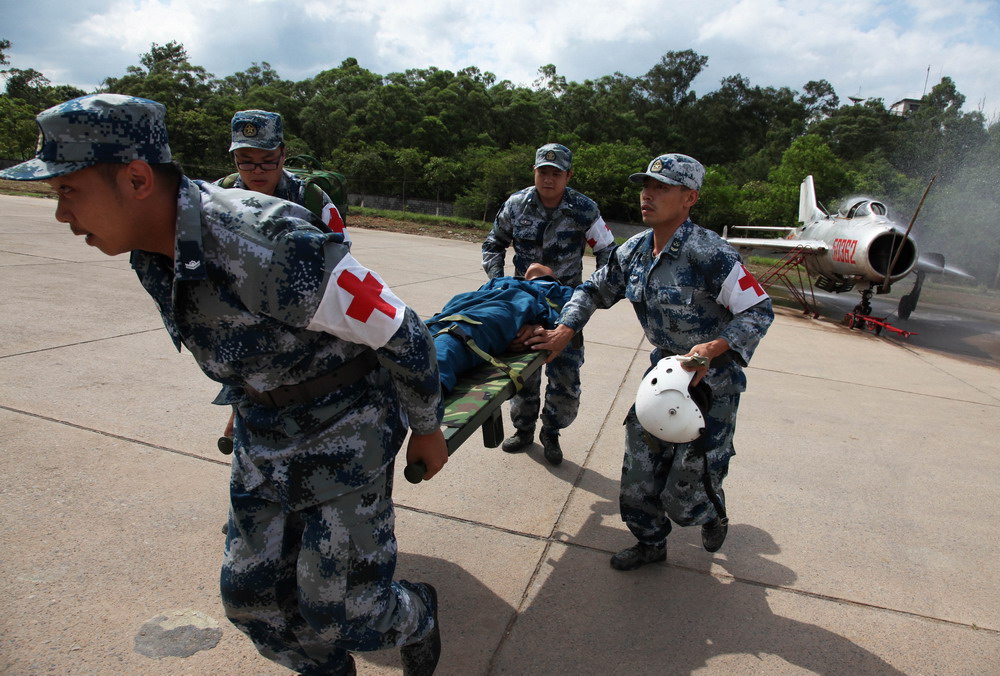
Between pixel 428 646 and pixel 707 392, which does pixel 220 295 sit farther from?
pixel 707 392

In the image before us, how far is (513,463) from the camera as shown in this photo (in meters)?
3.81

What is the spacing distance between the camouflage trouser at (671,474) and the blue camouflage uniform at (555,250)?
1.08m

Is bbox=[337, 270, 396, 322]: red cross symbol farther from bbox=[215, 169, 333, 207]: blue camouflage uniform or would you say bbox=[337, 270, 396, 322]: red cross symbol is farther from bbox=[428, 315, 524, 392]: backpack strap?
bbox=[215, 169, 333, 207]: blue camouflage uniform

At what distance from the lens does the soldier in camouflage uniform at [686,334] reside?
2.56 m

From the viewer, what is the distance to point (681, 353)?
9.01ft

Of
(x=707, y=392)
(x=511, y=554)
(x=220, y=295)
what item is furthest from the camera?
(x=511, y=554)

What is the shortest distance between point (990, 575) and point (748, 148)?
2456 inches

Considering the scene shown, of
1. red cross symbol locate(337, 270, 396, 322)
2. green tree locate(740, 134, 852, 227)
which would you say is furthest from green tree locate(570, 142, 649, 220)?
red cross symbol locate(337, 270, 396, 322)

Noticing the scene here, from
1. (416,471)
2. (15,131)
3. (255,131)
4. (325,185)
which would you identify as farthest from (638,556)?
(15,131)

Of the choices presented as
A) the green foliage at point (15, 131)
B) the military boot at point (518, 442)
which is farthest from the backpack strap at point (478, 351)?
the green foliage at point (15, 131)

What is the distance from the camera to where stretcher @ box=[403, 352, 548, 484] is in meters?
2.08

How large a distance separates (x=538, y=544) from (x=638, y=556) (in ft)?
1.48

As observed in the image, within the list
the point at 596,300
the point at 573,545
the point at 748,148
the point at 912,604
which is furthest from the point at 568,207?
the point at 748,148

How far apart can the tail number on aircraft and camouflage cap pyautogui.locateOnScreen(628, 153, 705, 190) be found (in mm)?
9996
